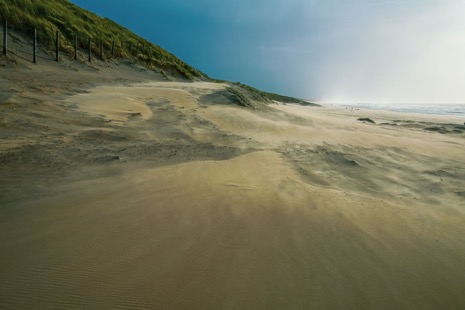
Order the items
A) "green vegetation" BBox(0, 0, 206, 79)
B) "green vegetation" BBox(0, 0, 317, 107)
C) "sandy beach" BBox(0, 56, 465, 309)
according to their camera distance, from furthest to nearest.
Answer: "green vegetation" BBox(0, 0, 206, 79) < "green vegetation" BBox(0, 0, 317, 107) < "sandy beach" BBox(0, 56, 465, 309)

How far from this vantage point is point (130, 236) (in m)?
1.89

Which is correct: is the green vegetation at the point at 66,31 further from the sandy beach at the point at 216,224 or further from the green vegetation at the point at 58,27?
the sandy beach at the point at 216,224

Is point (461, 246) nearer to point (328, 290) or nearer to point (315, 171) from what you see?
point (328, 290)

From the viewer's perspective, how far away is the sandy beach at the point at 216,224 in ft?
4.87

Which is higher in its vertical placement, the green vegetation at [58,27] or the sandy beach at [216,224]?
the green vegetation at [58,27]

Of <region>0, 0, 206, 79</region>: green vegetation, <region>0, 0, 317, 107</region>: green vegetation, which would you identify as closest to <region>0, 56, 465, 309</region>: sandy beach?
<region>0, 0, 317, 107</region>: green vegetation

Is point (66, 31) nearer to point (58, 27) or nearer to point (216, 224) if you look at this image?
point (58, 27)

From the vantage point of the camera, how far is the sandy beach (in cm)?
148

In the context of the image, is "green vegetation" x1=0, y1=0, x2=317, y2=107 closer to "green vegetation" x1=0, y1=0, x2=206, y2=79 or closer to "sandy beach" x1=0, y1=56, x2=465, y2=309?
"green vegetation" x1=0, y1=0, x2=206, y2=79

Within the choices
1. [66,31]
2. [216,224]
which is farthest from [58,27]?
[216,224]

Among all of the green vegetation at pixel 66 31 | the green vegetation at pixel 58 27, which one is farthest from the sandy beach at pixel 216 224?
the green vegetation at pixel 58 27

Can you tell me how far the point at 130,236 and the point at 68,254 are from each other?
1.20 feet

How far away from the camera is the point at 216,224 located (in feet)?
7.01

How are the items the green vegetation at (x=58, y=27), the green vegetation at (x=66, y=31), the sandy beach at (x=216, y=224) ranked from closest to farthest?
the sandy beach at (x=216, y=224), the green vegetation at (x=66, y=31), the green vegetation at (x=58, y=27)
